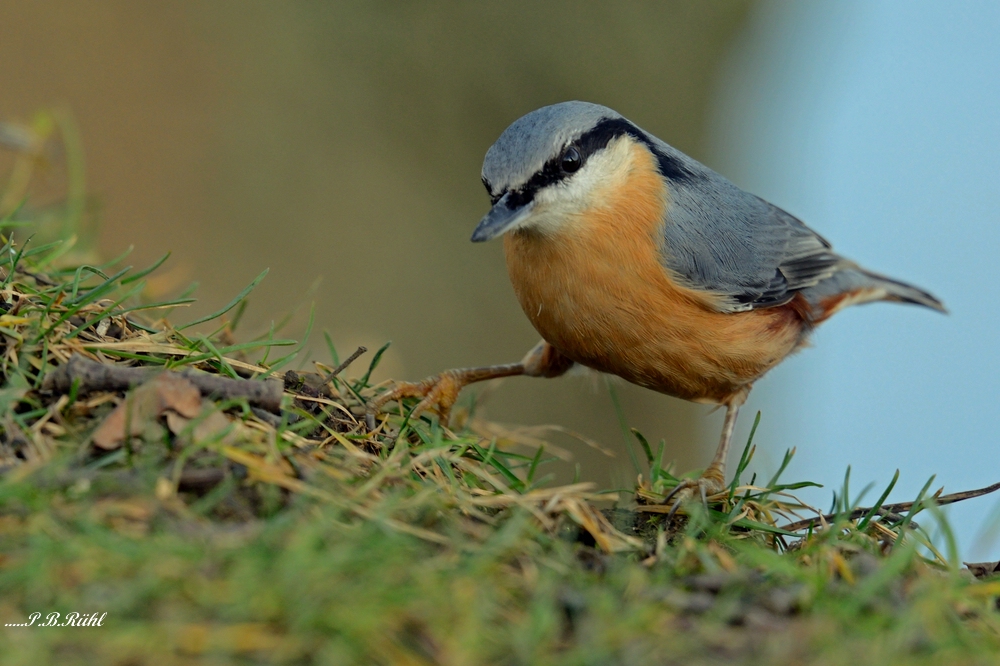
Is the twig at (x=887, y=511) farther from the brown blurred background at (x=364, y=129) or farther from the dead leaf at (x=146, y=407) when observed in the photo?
the brown blurred background at (x=364, y=129)

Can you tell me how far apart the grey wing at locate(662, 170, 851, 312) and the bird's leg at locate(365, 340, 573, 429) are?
75cm

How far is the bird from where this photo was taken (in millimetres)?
3078

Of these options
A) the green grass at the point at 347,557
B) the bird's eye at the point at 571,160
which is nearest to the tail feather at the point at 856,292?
the bird's eye at the point at 571,160

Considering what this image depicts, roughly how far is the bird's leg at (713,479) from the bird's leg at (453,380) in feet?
2.44

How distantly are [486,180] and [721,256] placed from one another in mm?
1121

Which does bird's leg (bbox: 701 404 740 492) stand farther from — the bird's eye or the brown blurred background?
the brown blurred background

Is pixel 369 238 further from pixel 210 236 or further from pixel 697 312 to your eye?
pixel 697 312

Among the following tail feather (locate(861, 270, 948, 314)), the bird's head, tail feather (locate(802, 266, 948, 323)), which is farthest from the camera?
Answer: tail feather (locate(861, 270, 948, 314))

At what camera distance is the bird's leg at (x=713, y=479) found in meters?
2.64

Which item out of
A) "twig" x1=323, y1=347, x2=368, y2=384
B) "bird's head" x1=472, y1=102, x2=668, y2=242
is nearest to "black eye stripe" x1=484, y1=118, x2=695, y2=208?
"bird's head" x1=472, y1=102, x2=668, y2=242

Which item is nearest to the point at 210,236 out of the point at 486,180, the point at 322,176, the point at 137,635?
the point at 322,176

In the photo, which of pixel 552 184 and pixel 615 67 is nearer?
pixel 552 184

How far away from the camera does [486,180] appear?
120 inches

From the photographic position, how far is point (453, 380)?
366 centimetres
